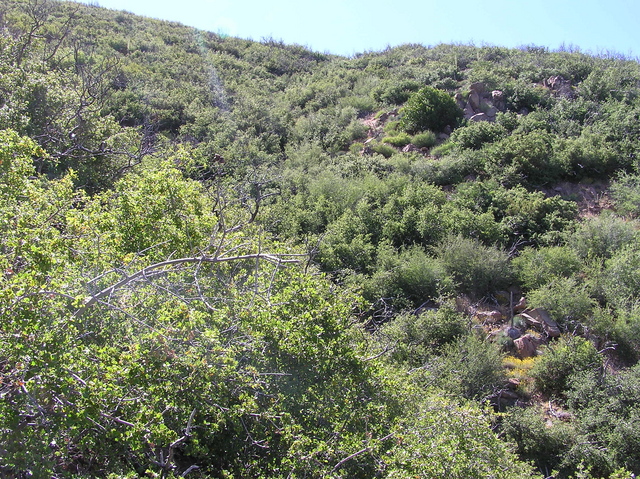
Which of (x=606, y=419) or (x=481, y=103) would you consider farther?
(x=481, y=103)

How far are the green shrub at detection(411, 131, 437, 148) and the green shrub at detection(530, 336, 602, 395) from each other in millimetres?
10266

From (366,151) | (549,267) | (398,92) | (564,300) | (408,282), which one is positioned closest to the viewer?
(564,300)

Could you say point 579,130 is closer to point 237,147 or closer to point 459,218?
point 459,218

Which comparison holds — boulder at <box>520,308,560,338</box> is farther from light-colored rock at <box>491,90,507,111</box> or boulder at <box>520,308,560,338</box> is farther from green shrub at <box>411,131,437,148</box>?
A: light-colored rock at <box>491,90,507,111</box>

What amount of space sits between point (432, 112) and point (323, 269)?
9.71 metres

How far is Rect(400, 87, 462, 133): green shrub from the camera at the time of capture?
1912 centimetres

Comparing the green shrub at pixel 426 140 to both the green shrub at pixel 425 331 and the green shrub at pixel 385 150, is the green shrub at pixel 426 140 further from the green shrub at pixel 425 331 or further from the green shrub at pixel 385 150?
the green shrub at pixel 425 331

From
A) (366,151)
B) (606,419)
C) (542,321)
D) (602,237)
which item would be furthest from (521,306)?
(366,151)

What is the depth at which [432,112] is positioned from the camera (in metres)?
19.0

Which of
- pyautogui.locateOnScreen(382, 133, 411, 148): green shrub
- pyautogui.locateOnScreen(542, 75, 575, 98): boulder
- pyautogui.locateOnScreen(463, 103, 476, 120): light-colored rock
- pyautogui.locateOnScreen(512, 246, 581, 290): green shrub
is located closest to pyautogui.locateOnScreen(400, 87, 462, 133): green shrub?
pyautogui.locateOnScreen(463, 103, 476, 120): light-colored rock

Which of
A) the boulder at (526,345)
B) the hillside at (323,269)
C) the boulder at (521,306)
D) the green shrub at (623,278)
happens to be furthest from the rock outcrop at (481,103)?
the boulder at (526,345)

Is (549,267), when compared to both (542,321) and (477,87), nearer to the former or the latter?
(542,321)

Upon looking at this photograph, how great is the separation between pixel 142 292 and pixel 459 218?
10.7 m

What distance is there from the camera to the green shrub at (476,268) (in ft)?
40.8
